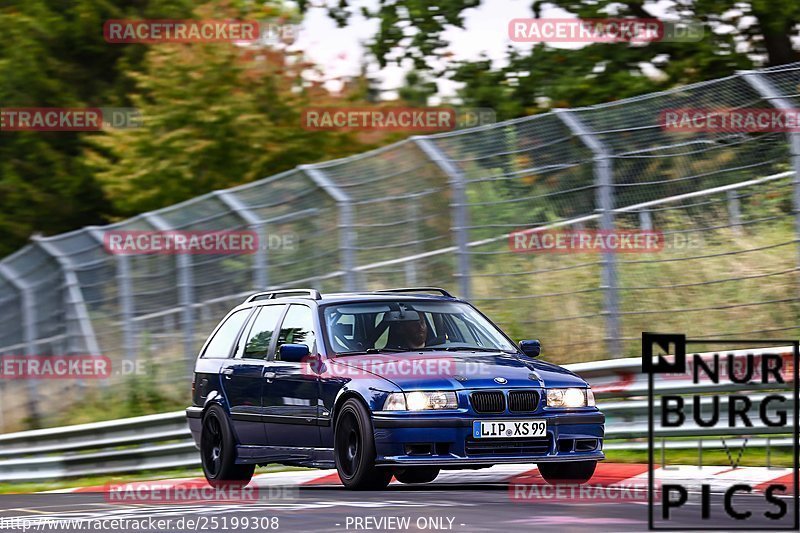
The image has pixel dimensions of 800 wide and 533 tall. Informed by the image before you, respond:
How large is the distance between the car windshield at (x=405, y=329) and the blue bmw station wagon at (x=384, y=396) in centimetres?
1

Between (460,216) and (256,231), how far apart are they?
3.47 metres

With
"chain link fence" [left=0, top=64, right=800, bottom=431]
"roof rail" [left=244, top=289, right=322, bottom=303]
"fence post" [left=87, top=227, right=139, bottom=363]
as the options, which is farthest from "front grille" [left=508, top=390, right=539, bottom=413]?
"fence post" [left=87, top=227, right=139, bottom=363]

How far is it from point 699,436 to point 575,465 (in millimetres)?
1487

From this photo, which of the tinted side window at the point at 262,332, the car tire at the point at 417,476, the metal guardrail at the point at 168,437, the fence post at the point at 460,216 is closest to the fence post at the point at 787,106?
the metal guardrail at the point at 168,437

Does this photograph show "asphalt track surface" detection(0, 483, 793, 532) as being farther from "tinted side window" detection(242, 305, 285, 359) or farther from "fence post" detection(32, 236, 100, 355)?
"fence post" detection(32, 236, 100, 355)

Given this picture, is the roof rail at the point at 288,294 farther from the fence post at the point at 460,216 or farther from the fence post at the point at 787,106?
the fence post at the point at 787,106

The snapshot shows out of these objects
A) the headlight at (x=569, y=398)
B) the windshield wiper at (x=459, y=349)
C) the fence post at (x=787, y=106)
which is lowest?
the headlight at (x=569, y=398)

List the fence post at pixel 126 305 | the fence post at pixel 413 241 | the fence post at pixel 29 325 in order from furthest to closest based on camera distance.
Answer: the fence post at pixel 29 325
the fence post at pixel 126 305
the fence post at pixel 413 241

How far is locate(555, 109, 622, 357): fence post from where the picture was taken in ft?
48.0

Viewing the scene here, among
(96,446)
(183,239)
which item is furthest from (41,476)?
(183,239)

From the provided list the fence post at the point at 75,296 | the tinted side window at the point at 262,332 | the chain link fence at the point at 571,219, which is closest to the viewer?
the tinted side window at the point at 262,332

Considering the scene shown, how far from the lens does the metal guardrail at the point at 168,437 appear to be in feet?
41.8

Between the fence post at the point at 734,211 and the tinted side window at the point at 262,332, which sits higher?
the fence post at the point at 734,211

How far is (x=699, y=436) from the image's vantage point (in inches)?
499
